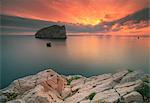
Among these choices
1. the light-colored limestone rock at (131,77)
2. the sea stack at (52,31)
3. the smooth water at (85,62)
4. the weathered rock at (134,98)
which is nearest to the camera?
the weathered rock at (134,98)

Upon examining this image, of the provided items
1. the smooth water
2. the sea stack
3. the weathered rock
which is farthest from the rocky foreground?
the sea stack

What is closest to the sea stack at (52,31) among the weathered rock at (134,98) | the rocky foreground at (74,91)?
the rocky foreground at (74,91)

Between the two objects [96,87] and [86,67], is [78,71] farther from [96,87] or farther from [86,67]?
[96,87]

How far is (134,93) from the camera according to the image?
6.99 metres

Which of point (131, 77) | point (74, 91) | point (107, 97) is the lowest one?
point (74, 91)

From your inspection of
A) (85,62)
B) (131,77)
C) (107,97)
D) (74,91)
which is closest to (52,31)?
(85,62)

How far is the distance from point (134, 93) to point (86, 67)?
8399 millimetres

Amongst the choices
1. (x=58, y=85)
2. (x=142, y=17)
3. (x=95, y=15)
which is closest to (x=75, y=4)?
(x=95, y=15)

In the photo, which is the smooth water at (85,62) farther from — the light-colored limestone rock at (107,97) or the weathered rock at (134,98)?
the weathered rock at (134,98)

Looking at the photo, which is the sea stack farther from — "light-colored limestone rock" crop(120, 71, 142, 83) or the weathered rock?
the weathered rock

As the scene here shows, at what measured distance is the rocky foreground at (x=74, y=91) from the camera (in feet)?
23.6

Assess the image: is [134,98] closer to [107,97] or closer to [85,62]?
[107,97]

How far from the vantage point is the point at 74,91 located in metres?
9.62

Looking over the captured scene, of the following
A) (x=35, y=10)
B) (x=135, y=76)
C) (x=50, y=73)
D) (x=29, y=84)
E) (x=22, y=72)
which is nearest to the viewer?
(x=135, y=76)
